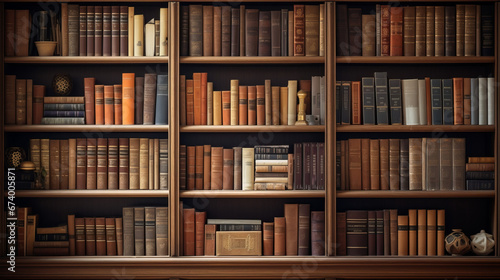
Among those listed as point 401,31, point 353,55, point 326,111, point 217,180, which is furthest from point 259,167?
point 401,31

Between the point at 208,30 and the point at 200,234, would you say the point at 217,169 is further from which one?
the point at 208,30

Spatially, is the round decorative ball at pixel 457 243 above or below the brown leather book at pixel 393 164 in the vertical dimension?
below

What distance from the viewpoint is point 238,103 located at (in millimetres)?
2902

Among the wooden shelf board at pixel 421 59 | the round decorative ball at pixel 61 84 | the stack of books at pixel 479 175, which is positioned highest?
the wooden shelf board at pixel 421 59

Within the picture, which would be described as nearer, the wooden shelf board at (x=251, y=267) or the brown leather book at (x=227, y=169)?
the wooden shelf board at (x=251, y=267)

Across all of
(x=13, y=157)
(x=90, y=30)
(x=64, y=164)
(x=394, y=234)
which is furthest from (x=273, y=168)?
(x=13, y=157)

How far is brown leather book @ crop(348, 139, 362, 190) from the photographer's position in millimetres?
2881

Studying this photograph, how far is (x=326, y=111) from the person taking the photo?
2.83 m

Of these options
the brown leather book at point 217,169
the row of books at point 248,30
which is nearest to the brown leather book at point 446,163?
the row of books at point 248,30

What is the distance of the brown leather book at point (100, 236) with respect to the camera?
290 cm

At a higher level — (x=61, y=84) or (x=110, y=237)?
(x=61, y=84)

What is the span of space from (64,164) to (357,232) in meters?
1.76

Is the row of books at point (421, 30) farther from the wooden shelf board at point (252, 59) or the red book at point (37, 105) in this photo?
the red book at point (37, 105)

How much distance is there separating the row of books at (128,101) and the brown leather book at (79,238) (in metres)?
0.60
